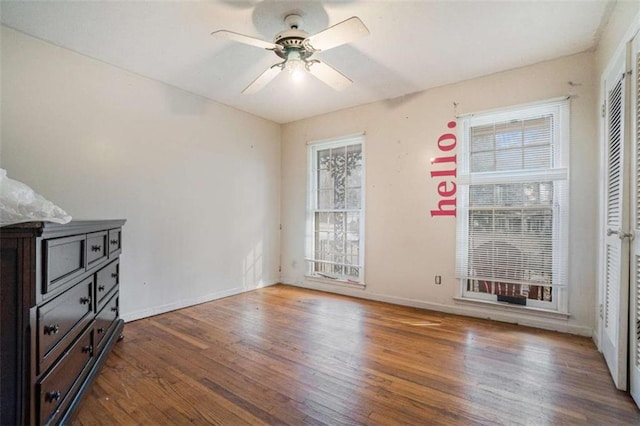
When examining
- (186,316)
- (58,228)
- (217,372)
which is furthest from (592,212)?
(186,316)

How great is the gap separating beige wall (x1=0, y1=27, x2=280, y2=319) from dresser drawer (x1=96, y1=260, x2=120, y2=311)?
67 cm

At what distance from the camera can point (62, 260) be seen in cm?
143

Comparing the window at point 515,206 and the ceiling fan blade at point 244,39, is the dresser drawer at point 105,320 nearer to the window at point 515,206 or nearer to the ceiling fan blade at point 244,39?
the ceiling fan blade at point 244,39

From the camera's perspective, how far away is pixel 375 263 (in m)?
3.89

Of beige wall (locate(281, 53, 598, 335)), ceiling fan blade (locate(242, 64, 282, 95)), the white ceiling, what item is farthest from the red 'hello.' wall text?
ceiling fan blade (locate(242, 64, 282, 95))

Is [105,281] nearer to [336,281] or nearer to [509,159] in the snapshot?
[336,281]

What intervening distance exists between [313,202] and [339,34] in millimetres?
2769

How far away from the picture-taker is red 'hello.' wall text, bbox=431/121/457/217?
11.0 ft

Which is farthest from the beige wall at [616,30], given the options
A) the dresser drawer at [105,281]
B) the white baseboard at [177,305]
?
the white baseboard at [177,305]

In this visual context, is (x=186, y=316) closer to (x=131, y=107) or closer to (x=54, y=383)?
(x=54, y=383)

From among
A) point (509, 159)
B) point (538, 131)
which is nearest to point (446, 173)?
point (509, 159)

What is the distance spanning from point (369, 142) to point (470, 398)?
2.99 meters

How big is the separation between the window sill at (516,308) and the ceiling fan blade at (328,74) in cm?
254

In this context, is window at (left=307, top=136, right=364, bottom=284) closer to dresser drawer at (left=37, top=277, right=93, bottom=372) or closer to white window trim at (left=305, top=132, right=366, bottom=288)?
white window trim at (left=305, top=132, right=366, bottom=288)
